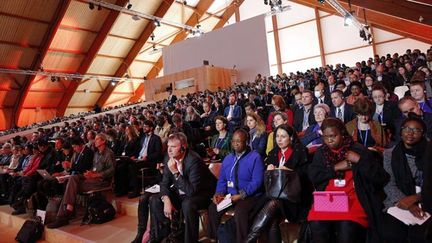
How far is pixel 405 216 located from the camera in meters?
1.93

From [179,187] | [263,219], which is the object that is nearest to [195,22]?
[179,187]

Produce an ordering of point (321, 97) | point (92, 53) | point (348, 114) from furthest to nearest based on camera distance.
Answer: point (92, 53)
point (321, 97)
point (348, 114)

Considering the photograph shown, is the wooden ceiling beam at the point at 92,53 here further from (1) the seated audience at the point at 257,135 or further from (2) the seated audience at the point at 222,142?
(1) the seated audience at the point at 257,135

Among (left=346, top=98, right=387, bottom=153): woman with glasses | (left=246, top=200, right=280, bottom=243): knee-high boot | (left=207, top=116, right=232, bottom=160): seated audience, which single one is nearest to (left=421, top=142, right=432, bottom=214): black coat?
(left=246, top=200, right=280, bottom=243): knee-high boot

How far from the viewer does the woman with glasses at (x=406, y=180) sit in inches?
76.5

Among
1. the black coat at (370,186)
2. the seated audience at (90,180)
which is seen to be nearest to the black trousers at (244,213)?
the black coat at (370,186)

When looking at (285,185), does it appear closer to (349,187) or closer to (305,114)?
(349,187)

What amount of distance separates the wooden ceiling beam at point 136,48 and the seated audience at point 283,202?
16.5 metres

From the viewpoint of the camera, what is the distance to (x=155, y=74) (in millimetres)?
22422

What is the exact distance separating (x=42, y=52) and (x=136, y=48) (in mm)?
5323

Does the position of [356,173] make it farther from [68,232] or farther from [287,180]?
[68,232]

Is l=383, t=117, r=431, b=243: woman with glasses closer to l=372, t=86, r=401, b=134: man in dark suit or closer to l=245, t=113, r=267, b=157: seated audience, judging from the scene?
l=372, t=86, r=401, b=134: man in dark suit

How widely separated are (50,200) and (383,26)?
1615 centimetres

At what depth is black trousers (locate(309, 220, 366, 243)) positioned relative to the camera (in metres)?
2.01
